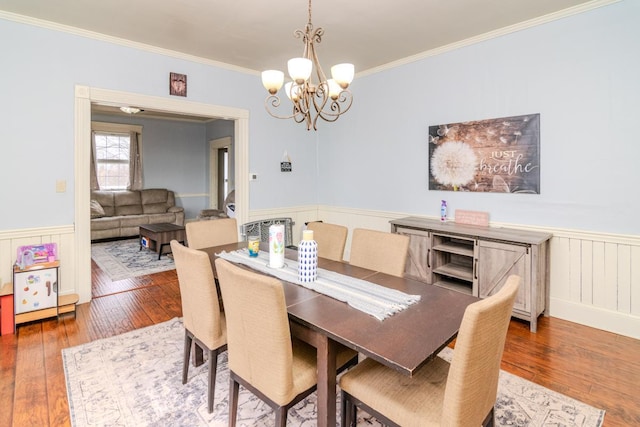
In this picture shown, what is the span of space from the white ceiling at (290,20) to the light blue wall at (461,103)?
196 millimetres

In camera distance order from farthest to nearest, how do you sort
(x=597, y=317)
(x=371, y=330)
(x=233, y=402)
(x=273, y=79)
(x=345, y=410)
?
(x=597, y=317)
(x=273, y=79)
(x=233, y=402)
(x=345, y=410)
(x=371, y=330)

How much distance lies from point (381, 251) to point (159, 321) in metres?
2.11

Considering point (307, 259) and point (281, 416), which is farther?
point (307, 259)

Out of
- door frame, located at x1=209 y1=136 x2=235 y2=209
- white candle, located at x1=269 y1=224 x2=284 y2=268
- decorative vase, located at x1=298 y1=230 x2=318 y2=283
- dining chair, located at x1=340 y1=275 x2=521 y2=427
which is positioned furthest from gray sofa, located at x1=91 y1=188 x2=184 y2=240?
dining chair, located at x1=340 y1=275 x2=521 y2=427

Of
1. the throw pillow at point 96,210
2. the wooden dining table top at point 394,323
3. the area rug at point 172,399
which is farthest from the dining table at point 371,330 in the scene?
the throw pillow at point 96,210

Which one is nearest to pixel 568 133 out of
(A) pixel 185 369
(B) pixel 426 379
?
(B) pixel 426 379

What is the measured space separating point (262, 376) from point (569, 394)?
1.87 metres

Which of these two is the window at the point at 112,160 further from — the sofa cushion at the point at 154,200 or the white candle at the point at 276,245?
the white candle at the point at 276,245

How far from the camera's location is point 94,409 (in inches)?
73.2

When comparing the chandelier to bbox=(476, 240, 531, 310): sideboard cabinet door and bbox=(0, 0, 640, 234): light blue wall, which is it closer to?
bbox=(476, 240, 531, 310): sideboard cabinet door

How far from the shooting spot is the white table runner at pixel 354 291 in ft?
5.08

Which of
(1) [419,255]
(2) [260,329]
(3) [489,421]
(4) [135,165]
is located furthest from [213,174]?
(3) [489,421]

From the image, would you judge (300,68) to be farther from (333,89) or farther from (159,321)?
(159,321)

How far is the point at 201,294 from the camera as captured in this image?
180 cm
